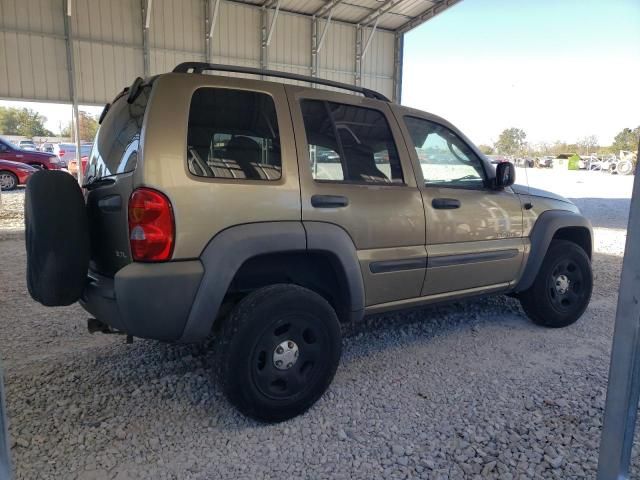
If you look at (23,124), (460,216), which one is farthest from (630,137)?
(23,124)

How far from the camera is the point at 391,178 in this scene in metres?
3.16

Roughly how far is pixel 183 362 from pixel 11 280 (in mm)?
3582

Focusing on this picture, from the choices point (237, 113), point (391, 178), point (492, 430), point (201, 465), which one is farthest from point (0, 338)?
point (492, 430)

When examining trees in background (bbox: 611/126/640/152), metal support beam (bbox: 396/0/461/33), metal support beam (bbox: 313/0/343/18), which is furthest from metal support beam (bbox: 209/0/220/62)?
trees in background (bbox: 611/126/640/152)

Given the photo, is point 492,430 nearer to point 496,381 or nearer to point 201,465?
point 496,381

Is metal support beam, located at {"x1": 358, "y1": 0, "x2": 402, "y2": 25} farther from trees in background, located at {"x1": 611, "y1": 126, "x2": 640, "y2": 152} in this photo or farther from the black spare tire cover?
the black spare tire cover

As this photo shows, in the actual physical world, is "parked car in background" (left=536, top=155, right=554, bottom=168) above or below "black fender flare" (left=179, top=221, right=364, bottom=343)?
above

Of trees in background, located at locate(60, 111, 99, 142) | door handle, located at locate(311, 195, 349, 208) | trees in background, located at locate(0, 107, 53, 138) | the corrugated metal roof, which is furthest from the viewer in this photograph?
trees in background, located at locate(0, 107, 53, 138)

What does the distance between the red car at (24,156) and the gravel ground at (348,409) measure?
1260cm

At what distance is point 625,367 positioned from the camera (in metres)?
1.66

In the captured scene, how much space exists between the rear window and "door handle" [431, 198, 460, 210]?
1996 mm

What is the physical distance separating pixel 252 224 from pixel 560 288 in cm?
307

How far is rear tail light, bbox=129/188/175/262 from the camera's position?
2.26m

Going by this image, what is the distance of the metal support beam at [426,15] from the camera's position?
1539cm
